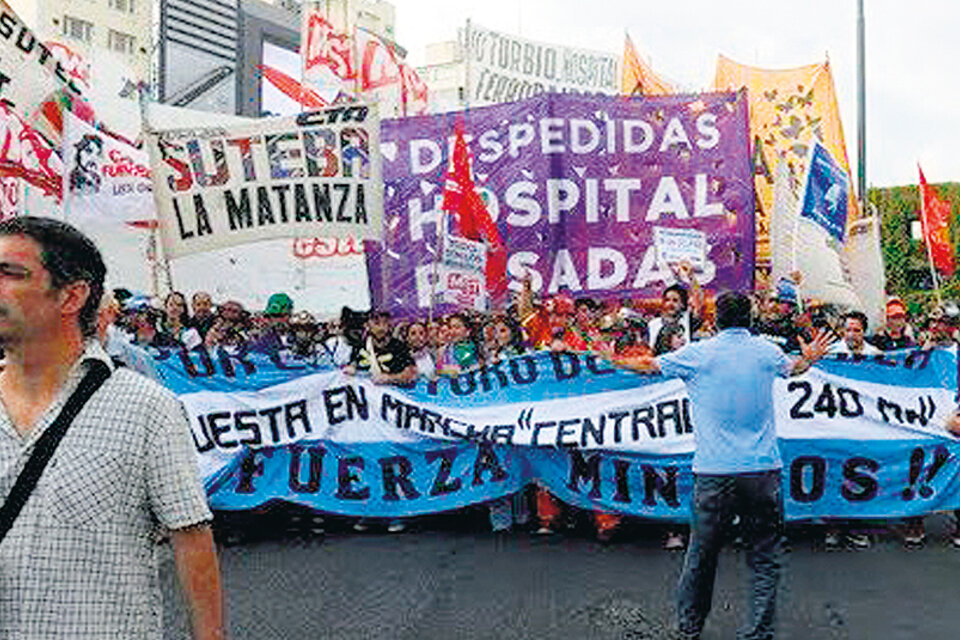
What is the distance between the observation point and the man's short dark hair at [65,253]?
210 cm

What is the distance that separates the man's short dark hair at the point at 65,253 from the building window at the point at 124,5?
178ft

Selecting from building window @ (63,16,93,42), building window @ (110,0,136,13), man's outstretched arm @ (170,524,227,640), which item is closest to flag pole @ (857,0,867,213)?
man's outstretched arm @ (170,524,227,640)

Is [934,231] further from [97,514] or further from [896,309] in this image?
[97,514]

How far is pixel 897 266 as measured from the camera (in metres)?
46.6

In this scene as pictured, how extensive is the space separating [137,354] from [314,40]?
31.9 ft

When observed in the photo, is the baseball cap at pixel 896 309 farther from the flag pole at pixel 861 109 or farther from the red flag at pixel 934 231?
the flag pole at pixel 861 109

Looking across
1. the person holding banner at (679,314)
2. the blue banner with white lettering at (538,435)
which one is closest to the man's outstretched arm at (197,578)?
the blue banner with white lettering at (538,435)

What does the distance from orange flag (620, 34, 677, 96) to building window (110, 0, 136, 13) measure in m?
42.1

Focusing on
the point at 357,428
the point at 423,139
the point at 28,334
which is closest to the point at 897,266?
the point at 423,139

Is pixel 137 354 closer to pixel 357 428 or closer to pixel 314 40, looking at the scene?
pixel 357 428

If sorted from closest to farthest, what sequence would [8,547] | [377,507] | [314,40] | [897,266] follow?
[8,547], [377,507], [314,40], [897,266]

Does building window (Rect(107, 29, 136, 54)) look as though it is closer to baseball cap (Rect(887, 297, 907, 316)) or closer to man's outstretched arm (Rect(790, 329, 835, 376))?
baseball cap (Rect(887, 297, 907, 316))

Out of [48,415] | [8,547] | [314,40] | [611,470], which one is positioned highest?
[314,40]

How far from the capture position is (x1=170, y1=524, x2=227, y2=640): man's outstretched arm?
85.0 inches
